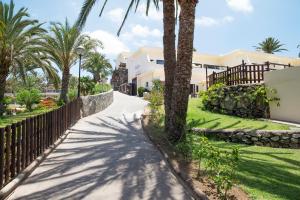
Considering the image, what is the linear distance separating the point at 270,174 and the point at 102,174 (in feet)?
12.6

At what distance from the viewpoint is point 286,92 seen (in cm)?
1575

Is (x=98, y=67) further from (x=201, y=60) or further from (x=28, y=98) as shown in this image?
(x=28, y=98)

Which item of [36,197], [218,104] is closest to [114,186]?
[36,197]

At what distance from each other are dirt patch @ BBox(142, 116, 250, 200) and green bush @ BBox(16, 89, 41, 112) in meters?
20.7

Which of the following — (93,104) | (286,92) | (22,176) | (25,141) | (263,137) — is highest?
(286,92)

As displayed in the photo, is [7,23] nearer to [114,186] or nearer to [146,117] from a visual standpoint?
[146,117]

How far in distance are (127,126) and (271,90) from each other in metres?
7.08

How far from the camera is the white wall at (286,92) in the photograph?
49.8 ft

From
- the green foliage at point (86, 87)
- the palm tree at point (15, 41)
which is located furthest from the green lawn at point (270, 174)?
the green foliage at point (86, 87)

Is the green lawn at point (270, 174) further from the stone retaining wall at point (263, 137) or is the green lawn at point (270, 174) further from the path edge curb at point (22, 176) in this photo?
the path edge curb at point (22, 176)

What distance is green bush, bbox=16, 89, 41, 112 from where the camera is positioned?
29.5 metres

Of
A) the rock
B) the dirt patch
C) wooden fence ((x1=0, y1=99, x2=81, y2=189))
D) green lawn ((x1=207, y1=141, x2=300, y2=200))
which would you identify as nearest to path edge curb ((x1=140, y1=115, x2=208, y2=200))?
the dirt patch

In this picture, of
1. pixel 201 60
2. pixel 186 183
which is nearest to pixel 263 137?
pixel 186 183

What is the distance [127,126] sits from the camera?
16.6 meters
